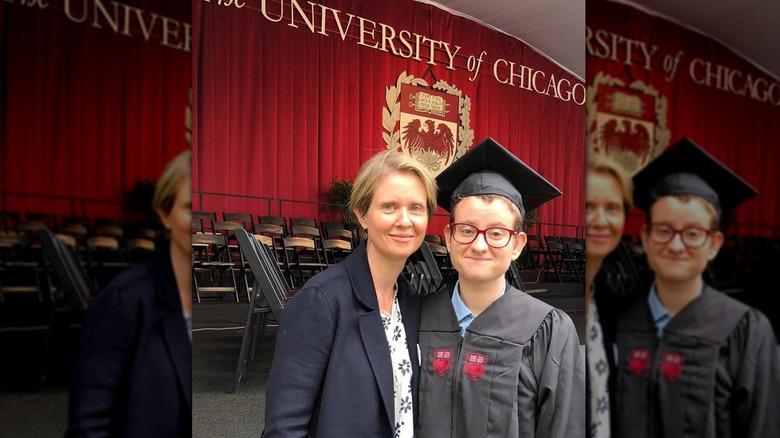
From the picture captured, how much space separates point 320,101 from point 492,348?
5.54 ft

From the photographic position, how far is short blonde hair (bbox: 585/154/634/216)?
576mm

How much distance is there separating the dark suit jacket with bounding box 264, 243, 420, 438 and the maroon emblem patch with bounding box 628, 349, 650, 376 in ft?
3.17

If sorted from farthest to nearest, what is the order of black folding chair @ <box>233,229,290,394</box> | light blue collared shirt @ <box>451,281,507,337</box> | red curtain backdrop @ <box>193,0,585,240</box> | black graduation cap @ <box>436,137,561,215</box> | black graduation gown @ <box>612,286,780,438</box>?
red curtain backdrop @ <box>193,0,585,240</box> → black folding chair @ <box>233,229,290,394</box> → black graduation cap @ <box>436,137,561,215</box> → light blue collared shirt @ <box>451,281,507,337</box> → black graduation gown @ <box>612,286,780,438</box>

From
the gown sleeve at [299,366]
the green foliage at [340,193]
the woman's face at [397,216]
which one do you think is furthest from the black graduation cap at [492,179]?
the green foliage at [340,193]

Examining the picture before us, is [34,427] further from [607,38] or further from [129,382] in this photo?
[607,38]

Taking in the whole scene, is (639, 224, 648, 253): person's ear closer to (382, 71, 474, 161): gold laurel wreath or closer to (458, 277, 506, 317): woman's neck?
(458, 277, 506, 317): woman's neck

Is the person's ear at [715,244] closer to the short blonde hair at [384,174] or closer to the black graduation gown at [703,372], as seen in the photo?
the black graduation gown at [703,372]

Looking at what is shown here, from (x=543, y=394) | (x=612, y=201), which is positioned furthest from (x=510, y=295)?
(x=612, y=201)

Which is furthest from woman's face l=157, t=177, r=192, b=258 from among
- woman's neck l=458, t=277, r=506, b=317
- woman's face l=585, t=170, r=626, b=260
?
woman's neck l=458, t=277, r=506, b=317

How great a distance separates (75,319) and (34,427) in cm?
12

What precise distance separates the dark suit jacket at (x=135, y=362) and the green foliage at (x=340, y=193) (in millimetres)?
1917

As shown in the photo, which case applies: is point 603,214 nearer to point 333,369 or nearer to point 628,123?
point 628,123

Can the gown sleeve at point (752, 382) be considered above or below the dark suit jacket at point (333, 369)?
above

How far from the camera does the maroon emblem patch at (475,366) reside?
1.42 meters
